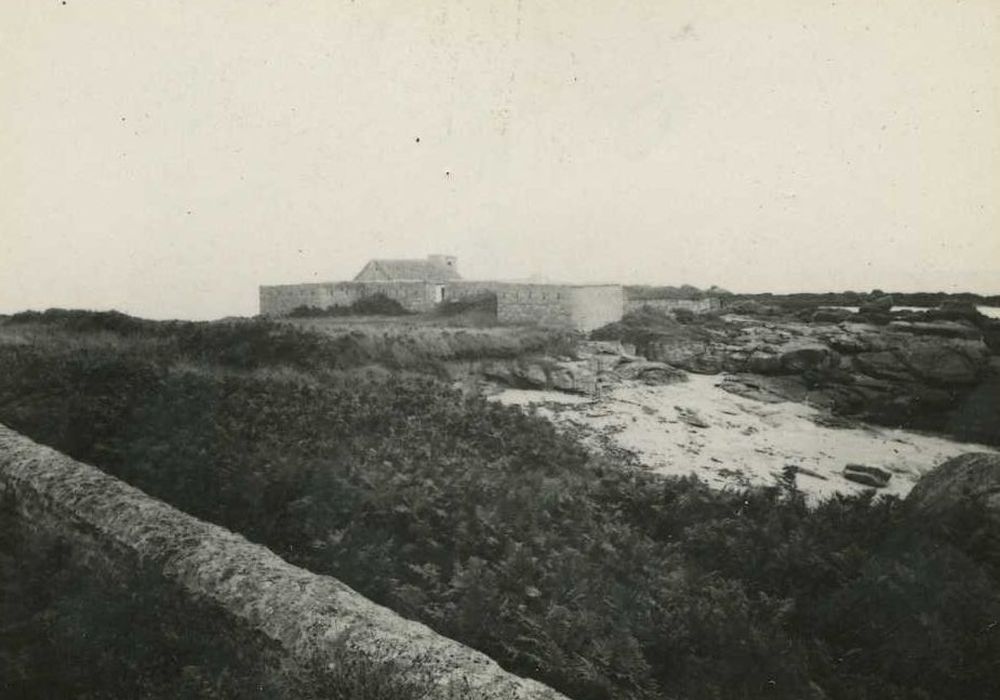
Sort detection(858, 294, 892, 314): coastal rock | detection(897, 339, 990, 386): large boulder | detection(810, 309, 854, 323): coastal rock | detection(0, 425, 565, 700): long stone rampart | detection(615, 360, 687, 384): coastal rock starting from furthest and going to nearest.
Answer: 1. detection(810, 309, 854, 323): coastal rock
2. detection(858, 294, 892, 314): coastal rock
3. detection(615, 360, 687, 384): coastal rock
4. detection(897, 339, 990, 386): large boulder
5. detection(0, 425, 565, 700): long stone rampart

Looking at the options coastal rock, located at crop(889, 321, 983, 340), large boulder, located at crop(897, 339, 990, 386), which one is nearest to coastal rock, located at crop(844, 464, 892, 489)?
large boulder, located at crop(897, 339, 990, 386)

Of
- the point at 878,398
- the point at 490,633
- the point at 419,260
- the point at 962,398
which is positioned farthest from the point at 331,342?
the point at 419,260

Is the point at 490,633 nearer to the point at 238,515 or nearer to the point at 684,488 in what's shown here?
the point at 238,515

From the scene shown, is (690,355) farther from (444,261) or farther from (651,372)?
(444,261)

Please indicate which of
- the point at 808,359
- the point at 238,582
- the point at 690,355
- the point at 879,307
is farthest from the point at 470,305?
the point at 238,582

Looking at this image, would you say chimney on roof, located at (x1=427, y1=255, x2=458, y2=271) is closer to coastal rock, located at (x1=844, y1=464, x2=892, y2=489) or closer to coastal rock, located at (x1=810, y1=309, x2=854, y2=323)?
coastal rock, located at (x1=810, y1=309, x2=854, y2=323)

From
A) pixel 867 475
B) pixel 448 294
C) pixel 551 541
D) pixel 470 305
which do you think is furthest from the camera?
pixel 448 294
